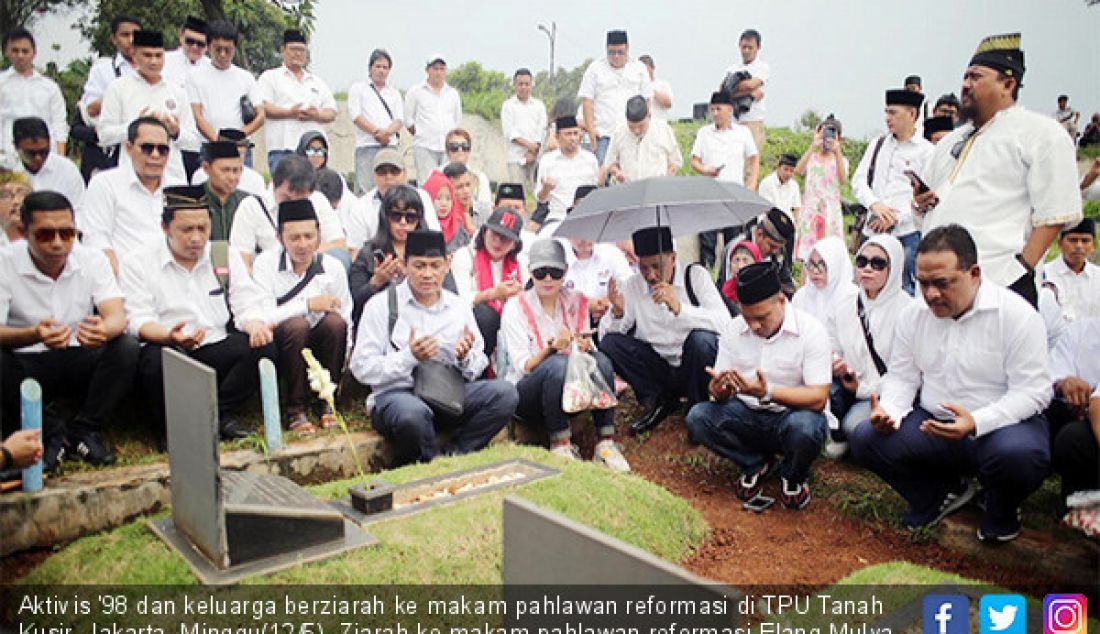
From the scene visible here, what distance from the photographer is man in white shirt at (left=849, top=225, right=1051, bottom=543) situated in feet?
13.6

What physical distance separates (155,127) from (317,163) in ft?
6.96

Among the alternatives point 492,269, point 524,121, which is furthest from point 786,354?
point 524,121

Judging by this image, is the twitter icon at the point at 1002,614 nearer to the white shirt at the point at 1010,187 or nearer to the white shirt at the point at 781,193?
the white shirt at the point at 1010,187

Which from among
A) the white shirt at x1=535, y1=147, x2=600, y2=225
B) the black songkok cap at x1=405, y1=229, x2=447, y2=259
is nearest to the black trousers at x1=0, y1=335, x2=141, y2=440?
the black songkok cap at x1=405, y1=229, x2=447, y2=259

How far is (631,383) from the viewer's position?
21.7 feet

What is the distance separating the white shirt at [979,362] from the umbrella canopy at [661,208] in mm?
1616

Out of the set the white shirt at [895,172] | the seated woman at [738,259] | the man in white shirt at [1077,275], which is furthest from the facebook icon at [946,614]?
the white shirt at [895,172]

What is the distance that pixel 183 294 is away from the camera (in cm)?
514

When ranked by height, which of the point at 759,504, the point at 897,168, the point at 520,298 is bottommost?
the point at 759,504

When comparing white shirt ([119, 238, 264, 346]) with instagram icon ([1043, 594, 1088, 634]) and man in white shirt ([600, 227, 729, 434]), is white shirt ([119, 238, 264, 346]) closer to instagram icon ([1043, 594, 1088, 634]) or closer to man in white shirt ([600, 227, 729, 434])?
man in white shirt ([600, 227, 729, 434])

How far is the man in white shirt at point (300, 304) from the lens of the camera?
546 centimetres

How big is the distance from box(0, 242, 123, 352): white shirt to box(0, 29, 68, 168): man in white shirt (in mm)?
2503

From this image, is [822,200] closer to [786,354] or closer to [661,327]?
[661,327]

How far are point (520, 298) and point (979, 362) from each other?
121 inches
